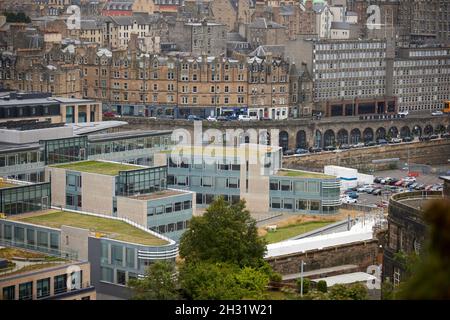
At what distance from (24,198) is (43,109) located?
24215mm

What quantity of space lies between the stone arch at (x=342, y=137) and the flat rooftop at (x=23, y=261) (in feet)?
185

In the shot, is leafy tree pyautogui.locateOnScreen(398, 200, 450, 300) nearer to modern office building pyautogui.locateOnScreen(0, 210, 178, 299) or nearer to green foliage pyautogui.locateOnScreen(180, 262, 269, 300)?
green foliage pyautogui.locateOnScreen(180, 262, 269, 300)

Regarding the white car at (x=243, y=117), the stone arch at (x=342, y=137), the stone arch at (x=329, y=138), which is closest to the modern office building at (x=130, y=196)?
the white car at (x=243, y=117)

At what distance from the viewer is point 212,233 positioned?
36094 millimetres

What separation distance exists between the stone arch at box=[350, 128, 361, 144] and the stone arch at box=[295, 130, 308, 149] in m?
4.17

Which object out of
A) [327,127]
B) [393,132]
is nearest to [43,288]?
[327,127]

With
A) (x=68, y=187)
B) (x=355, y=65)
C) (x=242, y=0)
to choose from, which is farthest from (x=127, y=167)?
(x=242, y=0)

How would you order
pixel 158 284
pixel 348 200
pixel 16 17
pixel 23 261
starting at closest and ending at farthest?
1. pixel 158 284
2. pixel 23 261
3. pixel 348 200
4. pixel 16 17

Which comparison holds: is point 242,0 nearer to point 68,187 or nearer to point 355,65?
point 355,65

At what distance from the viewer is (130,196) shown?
45.2 m

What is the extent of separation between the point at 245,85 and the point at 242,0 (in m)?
24.3

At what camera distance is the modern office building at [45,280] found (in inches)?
1189

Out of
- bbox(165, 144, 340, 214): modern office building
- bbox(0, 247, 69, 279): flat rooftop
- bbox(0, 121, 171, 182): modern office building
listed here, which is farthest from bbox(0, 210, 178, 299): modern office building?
bbox(165, 144, 340, 214): modern office building

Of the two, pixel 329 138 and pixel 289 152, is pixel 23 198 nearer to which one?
pixel 289 152
